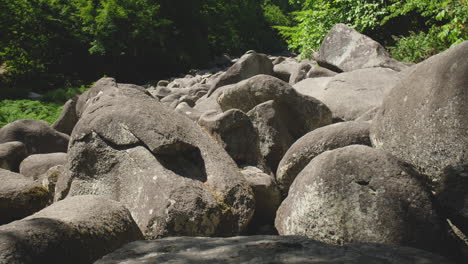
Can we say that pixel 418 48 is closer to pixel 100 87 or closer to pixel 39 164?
pixel 100 87

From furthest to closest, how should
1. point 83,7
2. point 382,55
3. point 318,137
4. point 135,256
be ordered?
point 83,7 < point 382,55 < point 318,137 < point 135,256

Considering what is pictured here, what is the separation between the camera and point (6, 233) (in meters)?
2.57

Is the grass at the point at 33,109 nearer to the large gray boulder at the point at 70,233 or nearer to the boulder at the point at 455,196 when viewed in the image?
the large gray boulder at the point at 70,233

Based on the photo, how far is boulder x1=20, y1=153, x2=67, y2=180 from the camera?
19.8 feet

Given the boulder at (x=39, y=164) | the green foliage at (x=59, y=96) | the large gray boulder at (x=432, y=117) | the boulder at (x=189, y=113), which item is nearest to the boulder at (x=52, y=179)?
the boulder at (x=39, y=164)

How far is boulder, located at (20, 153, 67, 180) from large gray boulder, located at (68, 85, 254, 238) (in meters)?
1.83

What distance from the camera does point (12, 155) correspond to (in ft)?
21.6

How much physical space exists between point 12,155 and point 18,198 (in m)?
2.17

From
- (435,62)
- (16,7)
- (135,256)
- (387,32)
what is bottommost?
(135,256)

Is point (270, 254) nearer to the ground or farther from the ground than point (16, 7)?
nearer to the ground

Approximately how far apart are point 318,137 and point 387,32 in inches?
345

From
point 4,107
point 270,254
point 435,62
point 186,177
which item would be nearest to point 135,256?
point 270,254

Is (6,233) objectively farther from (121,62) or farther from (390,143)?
(121,62)

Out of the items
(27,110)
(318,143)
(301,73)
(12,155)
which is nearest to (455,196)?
(318,143)
